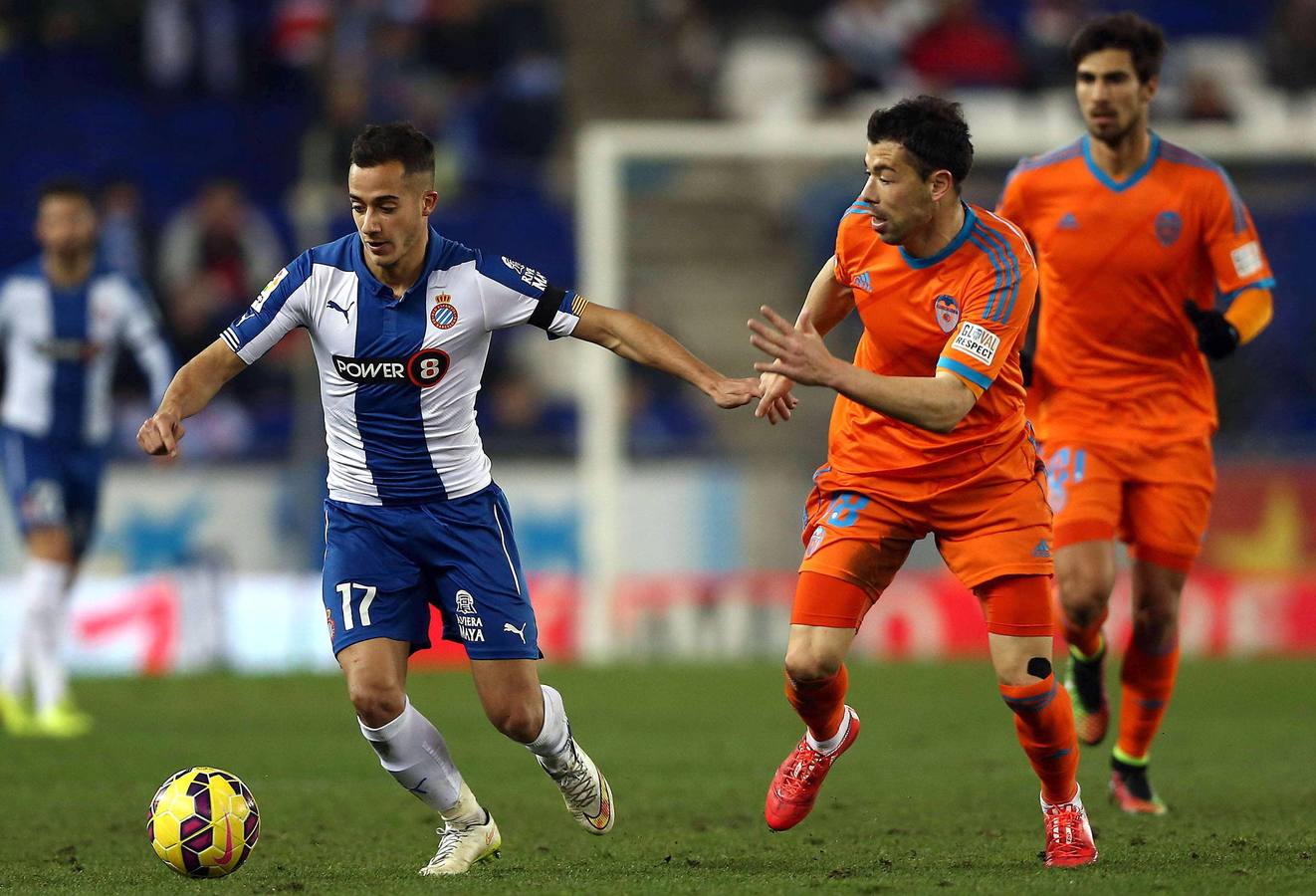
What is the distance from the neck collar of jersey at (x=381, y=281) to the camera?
6.24m

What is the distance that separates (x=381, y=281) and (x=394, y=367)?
279 mm

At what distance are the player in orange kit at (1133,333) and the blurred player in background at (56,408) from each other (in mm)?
5382

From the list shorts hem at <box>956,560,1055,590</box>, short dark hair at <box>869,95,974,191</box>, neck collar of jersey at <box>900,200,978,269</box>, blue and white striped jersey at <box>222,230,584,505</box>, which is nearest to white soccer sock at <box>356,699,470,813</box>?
blue and white striped jersey at <box>222,230,584,505</box>

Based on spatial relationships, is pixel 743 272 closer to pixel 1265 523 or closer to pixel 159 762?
pixel 1265 523

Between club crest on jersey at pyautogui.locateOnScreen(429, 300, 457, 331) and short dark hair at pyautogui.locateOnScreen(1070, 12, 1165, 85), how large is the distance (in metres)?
2.75

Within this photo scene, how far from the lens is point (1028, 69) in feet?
61.5

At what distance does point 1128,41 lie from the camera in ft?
24.3

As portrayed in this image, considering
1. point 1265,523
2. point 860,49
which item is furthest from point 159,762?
point 860,49

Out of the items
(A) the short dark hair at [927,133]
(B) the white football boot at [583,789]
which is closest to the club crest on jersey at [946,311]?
(A) the short dark hair at [927,133]

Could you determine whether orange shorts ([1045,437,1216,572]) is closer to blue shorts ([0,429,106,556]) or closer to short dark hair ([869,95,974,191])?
short dark hair ([869,95,974,191])

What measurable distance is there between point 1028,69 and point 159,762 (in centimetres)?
1223

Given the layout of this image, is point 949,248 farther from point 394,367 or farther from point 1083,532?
point 394,367

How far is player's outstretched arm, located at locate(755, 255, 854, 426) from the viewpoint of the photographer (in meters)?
6.33

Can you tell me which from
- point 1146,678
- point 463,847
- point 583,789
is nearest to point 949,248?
point 583,789
